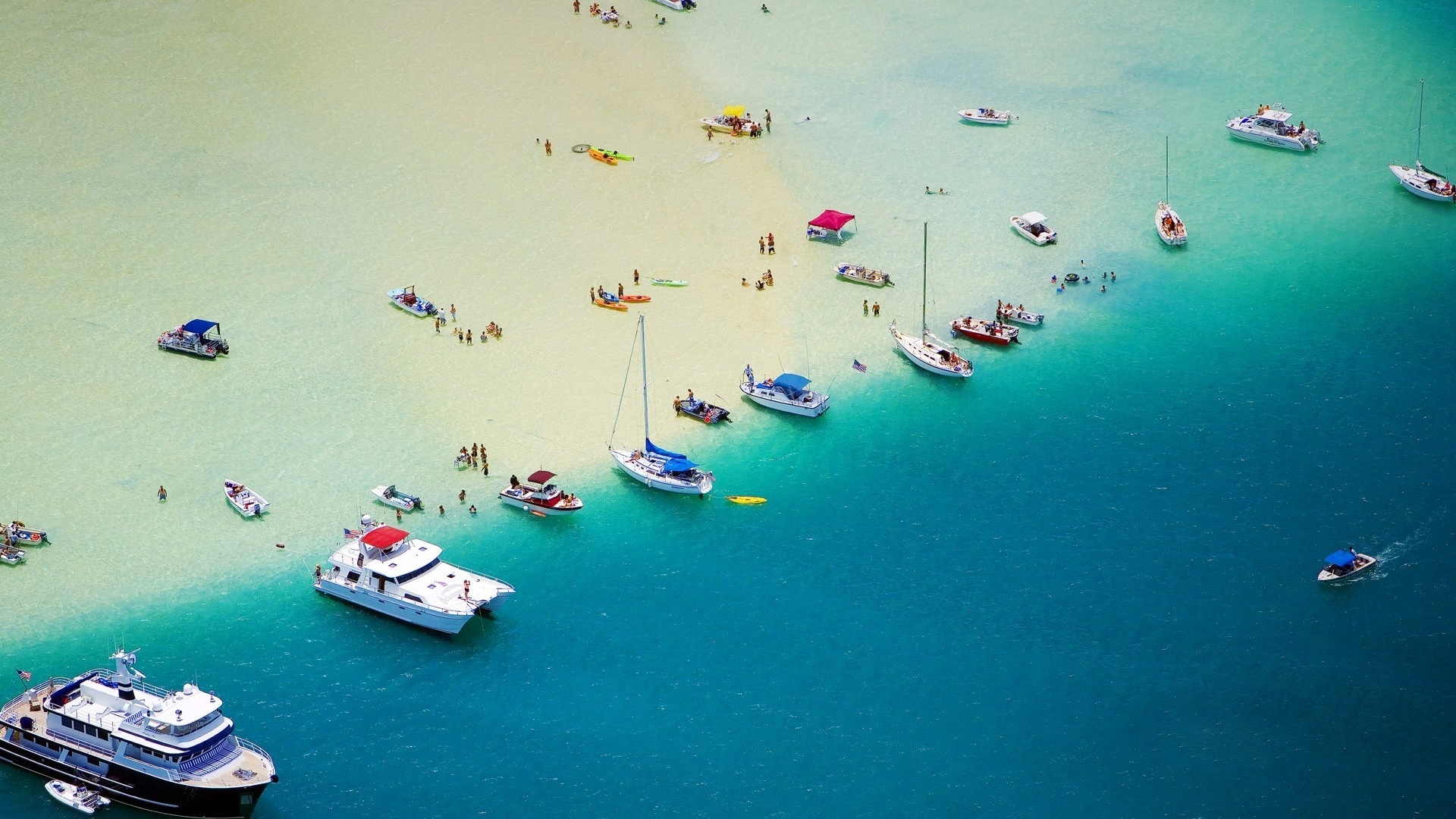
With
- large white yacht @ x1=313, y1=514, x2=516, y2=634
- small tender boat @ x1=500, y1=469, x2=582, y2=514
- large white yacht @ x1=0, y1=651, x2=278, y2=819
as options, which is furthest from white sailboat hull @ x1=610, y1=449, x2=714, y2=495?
large white yacht @ x1=0, y1=651, x2=278, y2=819

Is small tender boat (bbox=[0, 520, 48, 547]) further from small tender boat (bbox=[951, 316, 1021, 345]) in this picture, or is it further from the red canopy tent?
small tender boat (bbox=[951, 316, 1021, 345])

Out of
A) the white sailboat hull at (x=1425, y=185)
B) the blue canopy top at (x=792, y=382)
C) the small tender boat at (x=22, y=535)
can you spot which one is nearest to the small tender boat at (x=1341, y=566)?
the blue canopy top at (x=792, y=382)

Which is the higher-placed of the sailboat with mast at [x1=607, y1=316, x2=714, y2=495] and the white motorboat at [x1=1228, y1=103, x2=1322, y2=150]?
the white motorboat at [x1=1228, y1=103, x2=1322, y2=150]

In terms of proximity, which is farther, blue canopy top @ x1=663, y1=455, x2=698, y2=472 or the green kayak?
the green kayak

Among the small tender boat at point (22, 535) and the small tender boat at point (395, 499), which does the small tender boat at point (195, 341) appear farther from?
the small tender boat at point (395, 499)

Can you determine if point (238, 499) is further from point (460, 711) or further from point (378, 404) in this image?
point (460, 711)

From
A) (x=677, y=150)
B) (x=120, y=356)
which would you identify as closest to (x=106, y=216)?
(x=120, y=356)
